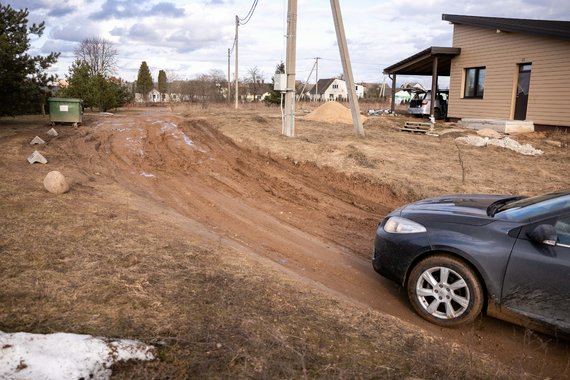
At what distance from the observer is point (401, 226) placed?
455 cm

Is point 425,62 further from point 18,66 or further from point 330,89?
point 330,89

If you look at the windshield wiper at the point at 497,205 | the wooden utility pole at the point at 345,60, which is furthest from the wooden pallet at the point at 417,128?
the windshield wiper at the point at 497,205

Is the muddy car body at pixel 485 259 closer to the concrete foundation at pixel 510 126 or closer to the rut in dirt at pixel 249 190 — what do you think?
the rut in dirt at pixel 249 190

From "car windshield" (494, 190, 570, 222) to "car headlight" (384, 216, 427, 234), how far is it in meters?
0.72

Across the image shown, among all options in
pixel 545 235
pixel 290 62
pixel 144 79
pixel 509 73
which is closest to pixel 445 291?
pixel 545 235

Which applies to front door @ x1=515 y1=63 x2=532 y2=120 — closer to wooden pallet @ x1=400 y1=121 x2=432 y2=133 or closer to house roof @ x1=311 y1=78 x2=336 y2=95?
wooden pallet @ x1=400 y1=121 x2=432 y2=133

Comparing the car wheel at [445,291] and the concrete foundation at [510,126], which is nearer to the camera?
the car wheel at [445,291]

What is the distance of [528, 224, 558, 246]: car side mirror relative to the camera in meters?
3.59

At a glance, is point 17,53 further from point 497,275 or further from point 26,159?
point 497,275

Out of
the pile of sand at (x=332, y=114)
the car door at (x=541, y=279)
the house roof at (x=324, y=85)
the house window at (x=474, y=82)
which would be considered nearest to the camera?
the car door at (x=541, y=279)

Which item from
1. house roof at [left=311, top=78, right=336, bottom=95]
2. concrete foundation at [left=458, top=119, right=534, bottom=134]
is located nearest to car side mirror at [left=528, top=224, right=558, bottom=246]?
concrete foundation at [left=458, top=119, right=534, bottom=134]

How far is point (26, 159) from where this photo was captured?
11.3 meters

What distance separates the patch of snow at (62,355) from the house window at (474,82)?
21.7 metres

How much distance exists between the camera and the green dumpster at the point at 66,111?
60.6 feet
